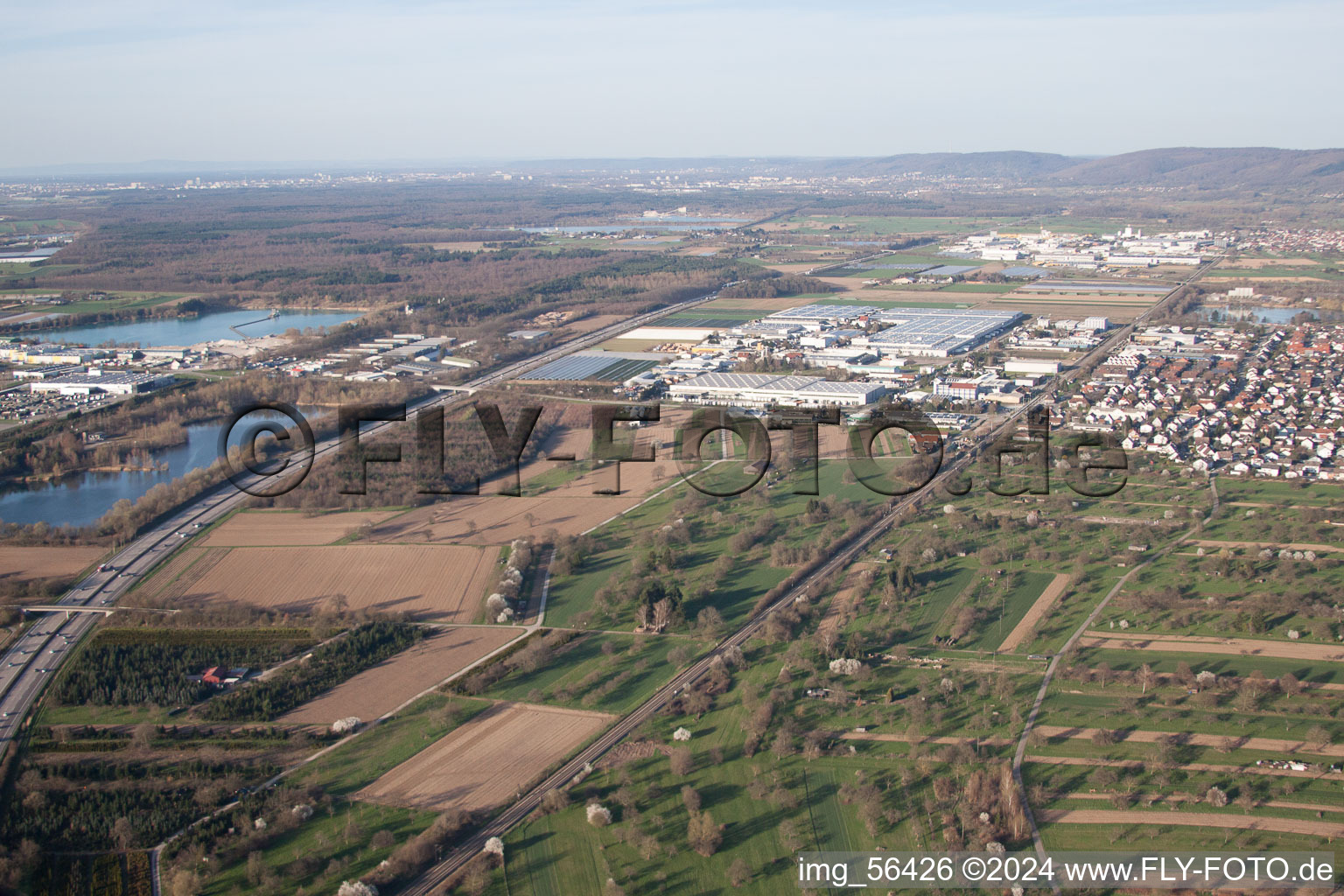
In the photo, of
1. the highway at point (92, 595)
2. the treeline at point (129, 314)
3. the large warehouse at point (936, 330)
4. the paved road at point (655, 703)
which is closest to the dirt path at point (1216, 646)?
the paved road at point (655, 703)

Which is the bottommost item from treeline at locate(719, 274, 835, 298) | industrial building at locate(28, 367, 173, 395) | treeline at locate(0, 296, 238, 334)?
industrial building at locate(28, 367, 173, 395)

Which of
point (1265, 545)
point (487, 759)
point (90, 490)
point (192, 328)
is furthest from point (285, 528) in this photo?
point (192, 328)

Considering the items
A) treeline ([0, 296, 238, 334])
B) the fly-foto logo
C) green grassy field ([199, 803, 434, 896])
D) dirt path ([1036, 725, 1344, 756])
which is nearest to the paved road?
green grassy field ([199, 803, 434, 896])

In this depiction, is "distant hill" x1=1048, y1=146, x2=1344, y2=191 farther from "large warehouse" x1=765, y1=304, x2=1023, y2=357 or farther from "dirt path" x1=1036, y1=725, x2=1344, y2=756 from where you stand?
"dirt path" x1=1036, y1=725, x2=1344, y2=756

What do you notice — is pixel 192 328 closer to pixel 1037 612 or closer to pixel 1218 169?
pixel 1037 612

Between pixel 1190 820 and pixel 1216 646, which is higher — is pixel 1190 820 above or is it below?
below

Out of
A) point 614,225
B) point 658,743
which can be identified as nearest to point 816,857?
point 658,743
